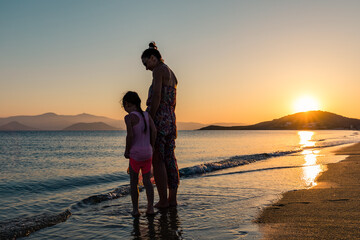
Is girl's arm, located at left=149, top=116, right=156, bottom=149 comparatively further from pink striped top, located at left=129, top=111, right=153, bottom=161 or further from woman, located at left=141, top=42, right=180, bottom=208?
woman, located at left=141, top=42, right=180, bottom=208

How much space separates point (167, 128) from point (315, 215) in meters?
2.25

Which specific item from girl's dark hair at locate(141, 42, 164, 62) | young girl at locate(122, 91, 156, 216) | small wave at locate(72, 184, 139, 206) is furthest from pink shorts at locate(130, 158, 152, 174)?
small wave at locate(72, 184, 139, 206)

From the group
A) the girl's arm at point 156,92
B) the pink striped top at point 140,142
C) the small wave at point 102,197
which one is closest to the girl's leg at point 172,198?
the pink striped top at point 140,142

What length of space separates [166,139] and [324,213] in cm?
231

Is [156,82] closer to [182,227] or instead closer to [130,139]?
[130,139]

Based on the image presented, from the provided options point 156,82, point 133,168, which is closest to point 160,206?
point 133,168

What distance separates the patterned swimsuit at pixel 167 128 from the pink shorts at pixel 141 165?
0.40 m

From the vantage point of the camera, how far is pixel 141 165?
4113 mm

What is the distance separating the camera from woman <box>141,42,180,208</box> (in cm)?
439

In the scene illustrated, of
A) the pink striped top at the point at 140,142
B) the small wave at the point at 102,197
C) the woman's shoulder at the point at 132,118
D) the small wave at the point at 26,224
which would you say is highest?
the woman's shoulder at the point at 132,118

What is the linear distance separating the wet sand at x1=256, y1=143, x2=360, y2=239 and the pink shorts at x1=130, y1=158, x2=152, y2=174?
62.0 inches

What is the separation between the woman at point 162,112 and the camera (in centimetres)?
439

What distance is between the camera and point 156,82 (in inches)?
172

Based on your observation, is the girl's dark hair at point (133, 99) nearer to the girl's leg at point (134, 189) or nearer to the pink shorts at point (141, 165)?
the pink shorts at point (141, 165)
